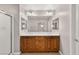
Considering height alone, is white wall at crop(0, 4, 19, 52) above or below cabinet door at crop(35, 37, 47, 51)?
above

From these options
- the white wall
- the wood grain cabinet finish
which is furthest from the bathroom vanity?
the white wall

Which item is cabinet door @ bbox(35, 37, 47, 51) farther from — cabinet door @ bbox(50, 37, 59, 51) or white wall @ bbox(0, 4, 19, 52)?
white wall @ bbox(0, 4, 19, 52)

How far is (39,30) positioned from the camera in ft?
17.5

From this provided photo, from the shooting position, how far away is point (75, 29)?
107 inches

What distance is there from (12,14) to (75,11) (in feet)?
5.58

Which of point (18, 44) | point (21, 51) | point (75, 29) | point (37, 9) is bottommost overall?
point (21, 51)

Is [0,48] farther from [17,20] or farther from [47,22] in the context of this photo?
[47,22]

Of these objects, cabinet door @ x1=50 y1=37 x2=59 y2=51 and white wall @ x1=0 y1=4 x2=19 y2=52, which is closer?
white wall @ x1=0 y1=4 x2=19 y2=52

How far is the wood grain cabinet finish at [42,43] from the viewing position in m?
4.11

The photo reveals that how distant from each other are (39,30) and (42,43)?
3.89 feet

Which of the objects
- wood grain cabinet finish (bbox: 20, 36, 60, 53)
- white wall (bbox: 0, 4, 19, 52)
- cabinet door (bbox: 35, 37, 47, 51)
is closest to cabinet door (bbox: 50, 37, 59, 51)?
wood grain cabinet finish (bbox: 20, 36, 60, 53)

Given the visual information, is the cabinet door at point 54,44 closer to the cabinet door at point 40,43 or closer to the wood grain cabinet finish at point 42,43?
the wood grain cabinet finish at point 42,43

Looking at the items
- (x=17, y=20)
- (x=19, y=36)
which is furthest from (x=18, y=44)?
(x=17, y=20)

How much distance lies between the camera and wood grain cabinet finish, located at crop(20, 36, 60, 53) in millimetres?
4113
